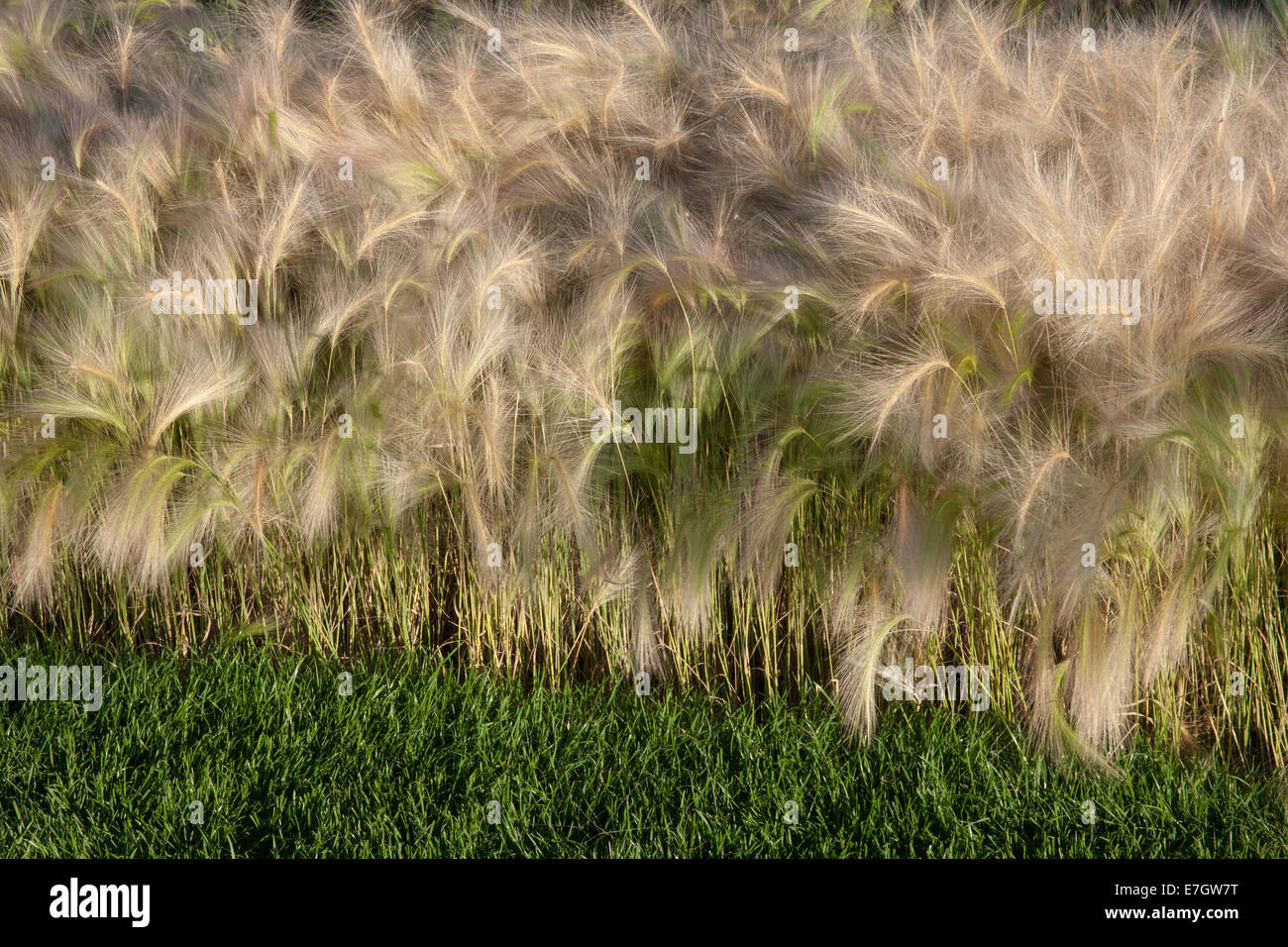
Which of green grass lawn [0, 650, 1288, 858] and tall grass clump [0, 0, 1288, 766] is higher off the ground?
tall grass clump [0, 0, 1288, 766]

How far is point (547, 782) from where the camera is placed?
259 cm

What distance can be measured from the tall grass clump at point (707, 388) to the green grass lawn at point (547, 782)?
0.13m

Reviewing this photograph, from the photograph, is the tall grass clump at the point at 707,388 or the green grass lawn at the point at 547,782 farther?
the tall grass clump at the point at 707,388

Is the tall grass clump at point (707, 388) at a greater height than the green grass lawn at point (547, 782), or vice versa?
the tall grass clump at point (707, 388)

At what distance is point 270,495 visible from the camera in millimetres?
2895

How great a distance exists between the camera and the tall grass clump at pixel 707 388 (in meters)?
2.54

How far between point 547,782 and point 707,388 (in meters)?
1.00

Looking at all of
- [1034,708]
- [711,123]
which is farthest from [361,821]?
[711,123]

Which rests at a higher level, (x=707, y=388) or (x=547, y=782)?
(x=707, y=388)

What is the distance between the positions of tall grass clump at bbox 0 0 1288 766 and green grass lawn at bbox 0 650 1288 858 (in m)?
0.13

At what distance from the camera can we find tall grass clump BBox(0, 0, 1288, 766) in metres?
2.54

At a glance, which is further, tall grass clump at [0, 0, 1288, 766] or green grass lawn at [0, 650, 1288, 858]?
tall grass clump at [0, 0, 1288, 766]

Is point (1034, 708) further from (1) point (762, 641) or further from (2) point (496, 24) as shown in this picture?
(2) point (496, 24)

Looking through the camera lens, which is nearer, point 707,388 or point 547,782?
point 547,782
